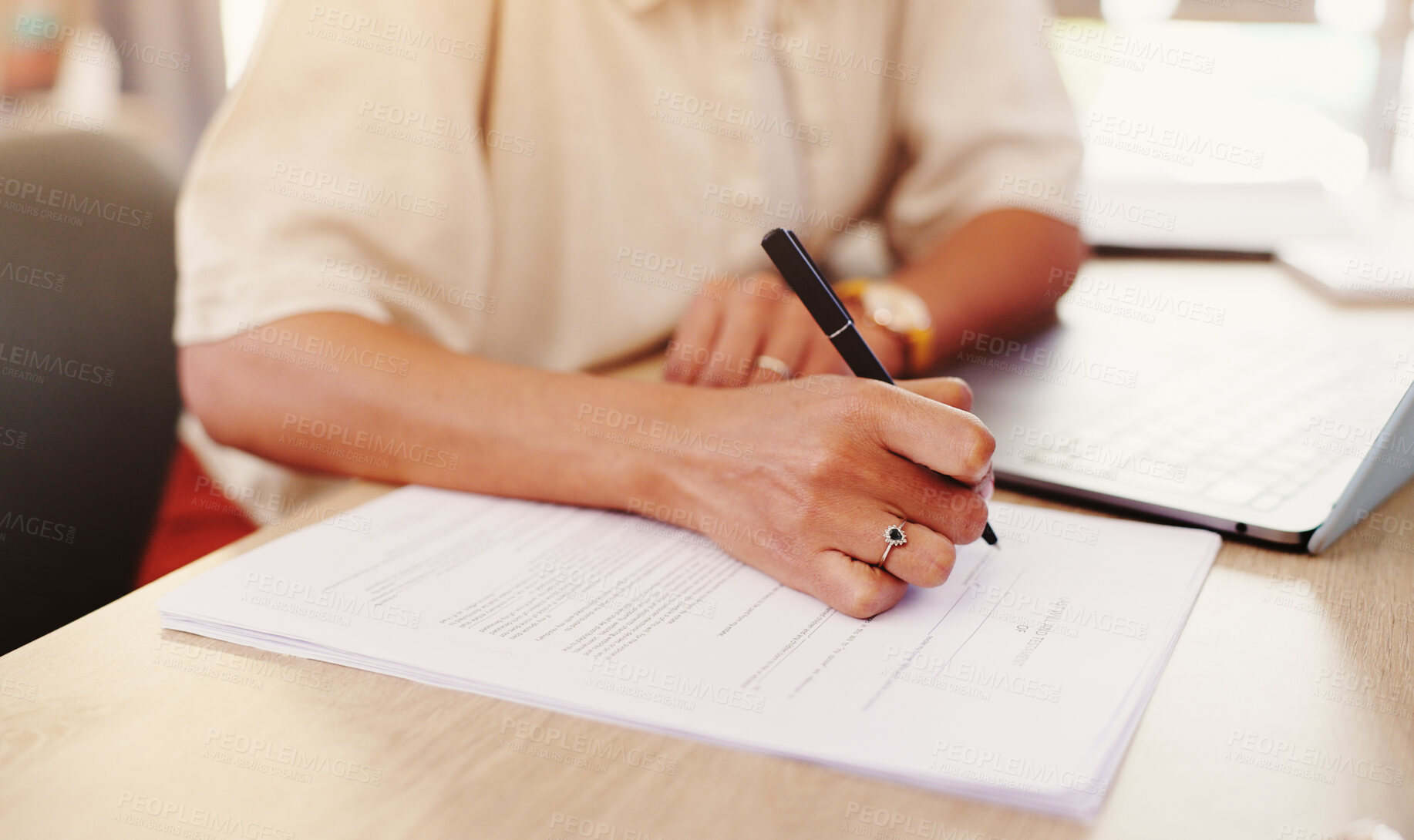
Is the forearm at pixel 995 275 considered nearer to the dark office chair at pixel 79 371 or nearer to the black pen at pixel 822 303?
the black pen at pixel 822 303

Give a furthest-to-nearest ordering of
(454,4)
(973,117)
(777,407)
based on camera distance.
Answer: (973,117) → (454,4) → (777,407)

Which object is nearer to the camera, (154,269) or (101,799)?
(101,799)

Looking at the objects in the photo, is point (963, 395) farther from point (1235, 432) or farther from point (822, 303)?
point (1235, 432)

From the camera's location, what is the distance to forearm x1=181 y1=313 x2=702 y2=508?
0.62m

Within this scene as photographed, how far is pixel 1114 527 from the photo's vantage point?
0.59m

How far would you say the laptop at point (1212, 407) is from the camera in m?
0.59

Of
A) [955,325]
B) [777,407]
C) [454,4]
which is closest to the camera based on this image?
[777,407]

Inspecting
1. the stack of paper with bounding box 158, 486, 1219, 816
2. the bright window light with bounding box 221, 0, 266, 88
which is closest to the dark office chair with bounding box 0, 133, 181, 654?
the stack of paper with bounding box 158, 486, 1219, 816

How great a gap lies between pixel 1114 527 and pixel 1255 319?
21.2 inches

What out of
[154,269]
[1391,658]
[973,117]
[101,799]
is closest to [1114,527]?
[1391,658]

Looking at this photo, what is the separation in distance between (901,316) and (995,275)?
191 millimetres

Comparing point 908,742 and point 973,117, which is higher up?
point 973,117

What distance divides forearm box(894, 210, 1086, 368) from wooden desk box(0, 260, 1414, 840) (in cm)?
49

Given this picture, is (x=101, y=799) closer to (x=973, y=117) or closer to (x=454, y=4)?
(x=454, y=4)
